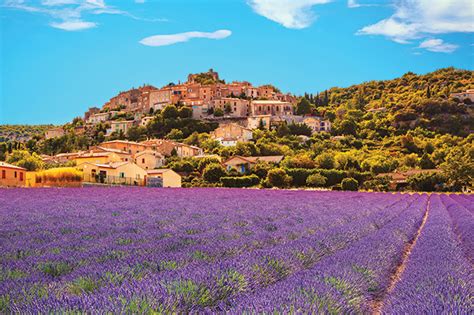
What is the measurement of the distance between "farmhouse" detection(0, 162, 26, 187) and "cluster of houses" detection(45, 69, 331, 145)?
2199 inches

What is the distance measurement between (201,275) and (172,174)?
41640 mm

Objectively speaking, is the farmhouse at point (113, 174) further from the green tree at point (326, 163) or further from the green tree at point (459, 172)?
the green tree at point (459, 172)

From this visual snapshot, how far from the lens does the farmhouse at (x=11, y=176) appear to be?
3238 centimetres

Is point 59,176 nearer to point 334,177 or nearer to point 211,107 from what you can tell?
point 334,177

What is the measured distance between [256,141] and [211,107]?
30.5 meters

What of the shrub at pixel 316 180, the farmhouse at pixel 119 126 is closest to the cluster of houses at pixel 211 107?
the farmhouse at pixel 119 126

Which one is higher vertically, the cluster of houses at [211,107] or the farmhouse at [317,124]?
the cluster of houses at [211,107]

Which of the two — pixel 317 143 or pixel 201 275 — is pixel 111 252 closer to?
pixel 201 275

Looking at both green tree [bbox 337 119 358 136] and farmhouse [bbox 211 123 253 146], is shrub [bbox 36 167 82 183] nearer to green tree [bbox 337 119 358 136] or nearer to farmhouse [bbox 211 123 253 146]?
farmhouse [bbox 211 123 253 146]

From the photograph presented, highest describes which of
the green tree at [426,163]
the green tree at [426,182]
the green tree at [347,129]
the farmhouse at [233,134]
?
the green tree at [347,129]

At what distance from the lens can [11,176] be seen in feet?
109

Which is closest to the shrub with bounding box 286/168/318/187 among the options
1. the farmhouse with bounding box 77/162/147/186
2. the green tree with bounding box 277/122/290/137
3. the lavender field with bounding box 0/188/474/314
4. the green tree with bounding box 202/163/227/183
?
the green tree with bounding box 202/163/227/183

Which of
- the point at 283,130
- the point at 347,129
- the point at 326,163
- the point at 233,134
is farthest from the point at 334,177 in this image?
the point at 347,129

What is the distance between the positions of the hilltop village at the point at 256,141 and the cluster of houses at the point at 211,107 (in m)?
0.27
